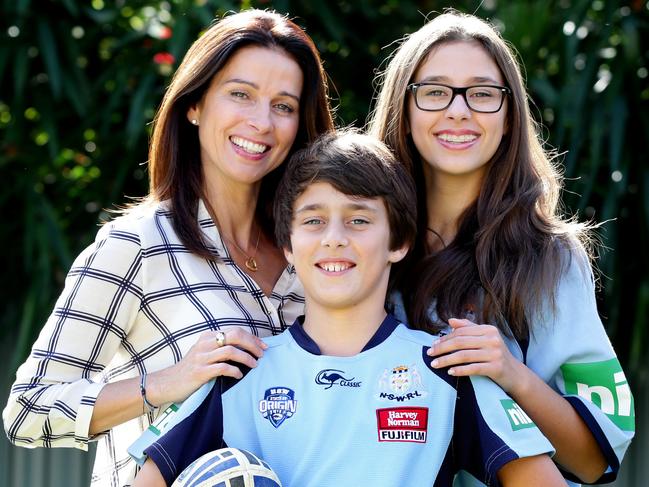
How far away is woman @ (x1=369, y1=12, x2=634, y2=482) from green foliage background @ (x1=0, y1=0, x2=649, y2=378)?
2.17 m

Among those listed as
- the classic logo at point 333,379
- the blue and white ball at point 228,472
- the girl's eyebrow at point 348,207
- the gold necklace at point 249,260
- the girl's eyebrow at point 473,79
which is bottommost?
the blue and white ball at point 228,472

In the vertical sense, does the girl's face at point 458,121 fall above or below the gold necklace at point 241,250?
above

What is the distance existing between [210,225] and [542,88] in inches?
99.9

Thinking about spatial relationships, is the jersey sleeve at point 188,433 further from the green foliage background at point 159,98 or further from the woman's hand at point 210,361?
the green foliage background at point 159,98

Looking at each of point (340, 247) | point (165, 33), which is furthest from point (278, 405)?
point (165, 33)

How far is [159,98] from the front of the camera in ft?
18.5

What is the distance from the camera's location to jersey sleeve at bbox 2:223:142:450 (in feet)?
10.3

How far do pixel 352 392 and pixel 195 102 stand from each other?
107cm

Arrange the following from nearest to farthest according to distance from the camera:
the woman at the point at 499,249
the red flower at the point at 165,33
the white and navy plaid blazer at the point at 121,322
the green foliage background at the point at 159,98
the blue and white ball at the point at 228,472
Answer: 1. the blue and white ball at the point at 228,472
2. the woman at the point at 499,249
3. the white and navy plaid blazer at the point at 121,322
4. the green foliage background at the point at 159,98
5. the red flower at the point at 165,33

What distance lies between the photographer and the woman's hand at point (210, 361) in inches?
114

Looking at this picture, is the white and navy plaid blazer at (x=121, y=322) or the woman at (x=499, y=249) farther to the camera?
the white and navy plaid blazer at (x=121, y=322)

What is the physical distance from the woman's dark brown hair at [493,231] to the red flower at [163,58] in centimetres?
228

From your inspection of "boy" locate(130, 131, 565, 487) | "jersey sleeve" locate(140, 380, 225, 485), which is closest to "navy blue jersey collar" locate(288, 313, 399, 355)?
"boy" locate(130, 131, 565, 487)

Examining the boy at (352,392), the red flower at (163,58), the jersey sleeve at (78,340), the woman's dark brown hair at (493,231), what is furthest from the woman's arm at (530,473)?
the red flower at (163,58)
